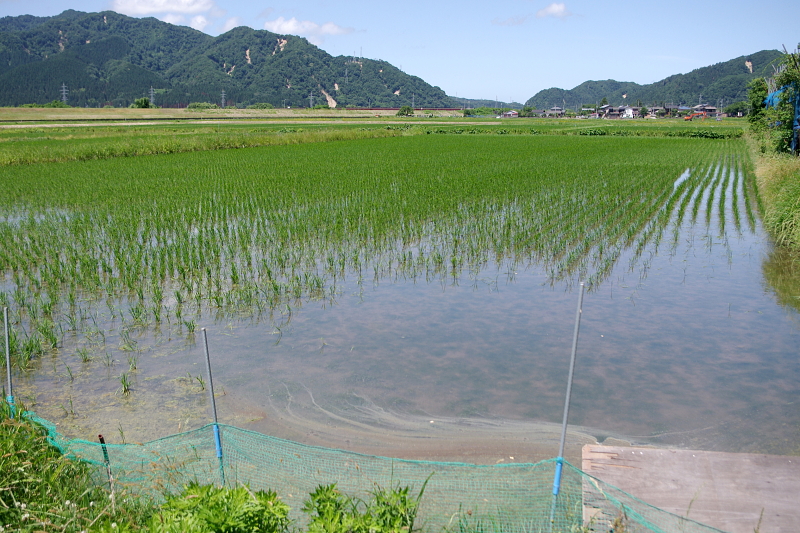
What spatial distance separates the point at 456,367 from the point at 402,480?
2.09m

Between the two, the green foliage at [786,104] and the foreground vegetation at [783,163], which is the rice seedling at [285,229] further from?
the green foliage at [786,104]

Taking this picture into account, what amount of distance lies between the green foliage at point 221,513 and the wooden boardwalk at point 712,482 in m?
1.97

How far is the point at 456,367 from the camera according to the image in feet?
18.2

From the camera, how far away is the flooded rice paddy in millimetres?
4477

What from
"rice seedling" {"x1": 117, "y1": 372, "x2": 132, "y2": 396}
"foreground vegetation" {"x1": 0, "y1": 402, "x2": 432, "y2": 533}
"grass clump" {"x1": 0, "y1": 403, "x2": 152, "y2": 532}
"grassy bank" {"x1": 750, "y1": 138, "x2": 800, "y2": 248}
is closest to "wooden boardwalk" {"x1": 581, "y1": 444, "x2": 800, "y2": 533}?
"foreground vegetation" {"x1": 0, "y1": 402, "x2": 432, "y2": 533}

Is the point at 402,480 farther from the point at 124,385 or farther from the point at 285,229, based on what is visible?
the point at 285,229

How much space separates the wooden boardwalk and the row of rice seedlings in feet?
14.9

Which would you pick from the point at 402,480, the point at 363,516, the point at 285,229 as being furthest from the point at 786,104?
the point at 363,516

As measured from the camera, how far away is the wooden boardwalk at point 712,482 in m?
3.15

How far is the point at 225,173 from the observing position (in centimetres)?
1912

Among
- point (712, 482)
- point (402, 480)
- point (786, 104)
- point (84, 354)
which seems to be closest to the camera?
point (712, 482)

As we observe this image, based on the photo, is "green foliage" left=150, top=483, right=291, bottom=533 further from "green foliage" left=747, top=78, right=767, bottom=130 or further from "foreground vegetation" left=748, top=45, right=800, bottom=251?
"green foliage" left=747, top=78, right=767, bottom=130

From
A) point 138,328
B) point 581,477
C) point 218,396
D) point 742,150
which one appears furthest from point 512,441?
point 742,150

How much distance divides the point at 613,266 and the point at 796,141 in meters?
12.9
